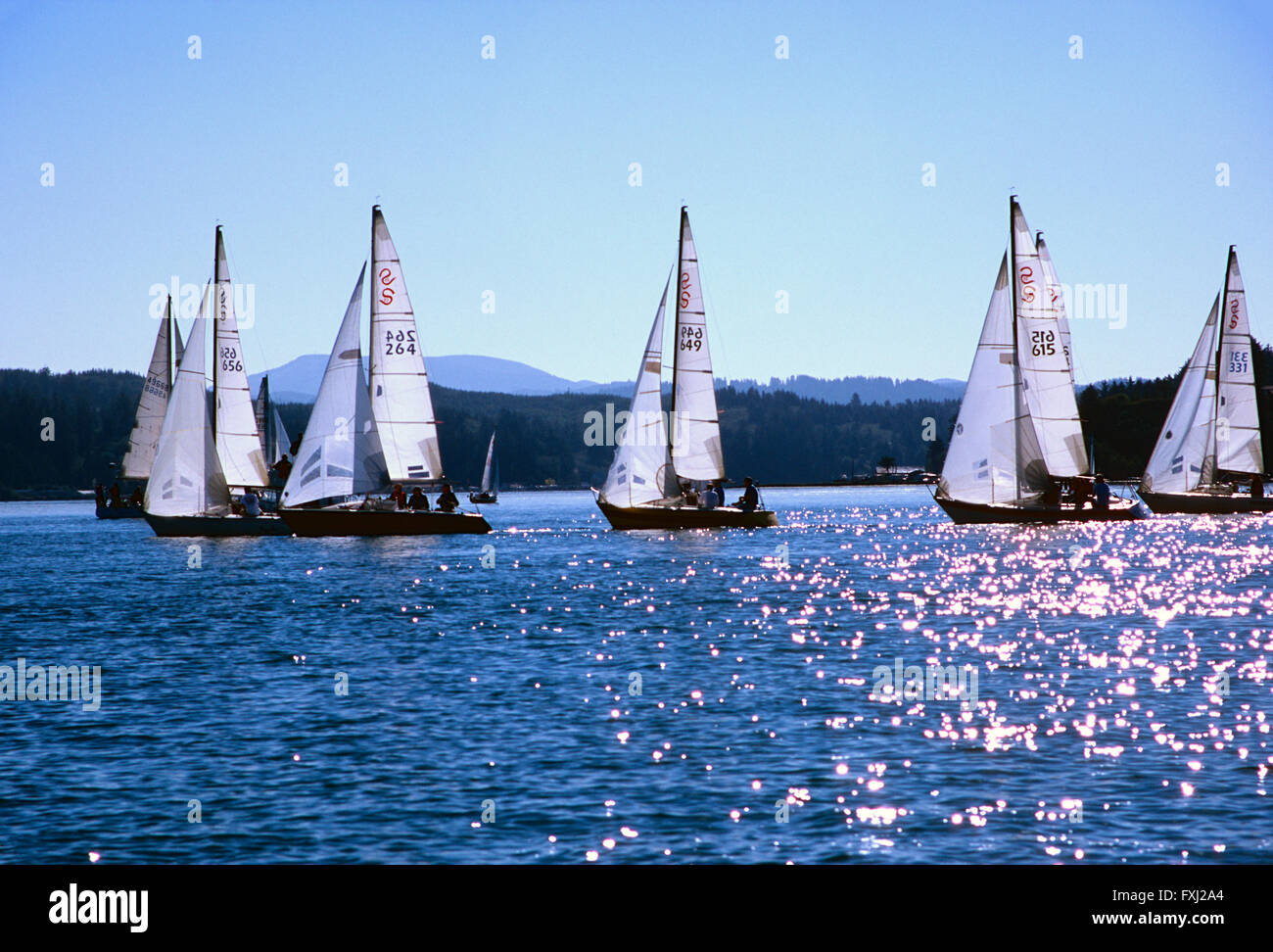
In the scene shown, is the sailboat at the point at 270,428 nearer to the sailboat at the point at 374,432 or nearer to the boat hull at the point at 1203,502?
the sailboat at the point at 374,432

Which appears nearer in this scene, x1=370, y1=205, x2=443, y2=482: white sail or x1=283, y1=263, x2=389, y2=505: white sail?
x1=283, y1=263, x2=389, y2=505: white sail

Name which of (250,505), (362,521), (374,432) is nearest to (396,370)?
(374,432)

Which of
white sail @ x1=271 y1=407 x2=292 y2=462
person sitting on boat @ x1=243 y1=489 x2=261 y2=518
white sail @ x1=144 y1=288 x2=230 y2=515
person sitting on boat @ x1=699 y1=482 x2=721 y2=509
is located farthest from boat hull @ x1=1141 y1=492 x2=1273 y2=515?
white sail @ x1=271 y1=407 x2=292 y2=462

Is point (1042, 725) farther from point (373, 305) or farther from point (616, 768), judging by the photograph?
point (373, 305)

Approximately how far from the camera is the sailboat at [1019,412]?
65.2 metres

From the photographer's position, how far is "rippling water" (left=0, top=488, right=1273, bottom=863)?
13281 millimetres

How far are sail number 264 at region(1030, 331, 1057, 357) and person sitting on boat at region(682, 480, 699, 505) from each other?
64.1ft

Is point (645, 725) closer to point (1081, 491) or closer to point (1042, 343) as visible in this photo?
→ point (1042, 343)

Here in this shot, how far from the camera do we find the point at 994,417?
6512cm

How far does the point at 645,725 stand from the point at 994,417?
49.5m

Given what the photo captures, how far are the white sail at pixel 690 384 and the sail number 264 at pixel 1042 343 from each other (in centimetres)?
1733

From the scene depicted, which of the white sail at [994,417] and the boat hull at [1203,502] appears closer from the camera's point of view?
the white sail at [994,417]

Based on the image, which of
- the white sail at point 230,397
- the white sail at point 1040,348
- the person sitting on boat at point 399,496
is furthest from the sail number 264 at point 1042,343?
the white sail at point 230,397

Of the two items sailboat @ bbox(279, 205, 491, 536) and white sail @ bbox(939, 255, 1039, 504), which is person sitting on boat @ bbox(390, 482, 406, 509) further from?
white sail @ bbox(939, 255, 1039, 504)
